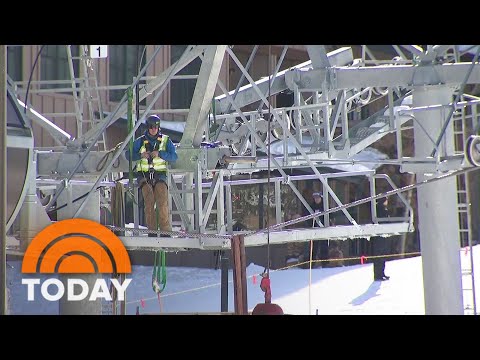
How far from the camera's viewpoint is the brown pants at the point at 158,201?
41.5ft

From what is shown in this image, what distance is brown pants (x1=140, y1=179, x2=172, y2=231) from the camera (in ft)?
41.5

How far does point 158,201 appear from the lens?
41.6 feet

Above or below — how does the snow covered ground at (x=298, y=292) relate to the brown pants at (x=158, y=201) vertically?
below

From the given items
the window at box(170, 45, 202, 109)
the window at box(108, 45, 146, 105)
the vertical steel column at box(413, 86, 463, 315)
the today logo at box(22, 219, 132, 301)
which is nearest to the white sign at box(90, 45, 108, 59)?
the today logo at box(22, 219, 132, 301)

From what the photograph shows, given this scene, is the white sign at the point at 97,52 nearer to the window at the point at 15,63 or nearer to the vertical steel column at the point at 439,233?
the vertical steel column at the point at 439,233

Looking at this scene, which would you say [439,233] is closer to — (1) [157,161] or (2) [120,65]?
(1) [157,161]

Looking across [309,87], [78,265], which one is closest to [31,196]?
[78,265]

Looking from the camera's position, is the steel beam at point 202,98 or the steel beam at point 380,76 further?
the steel beam at point 380,76

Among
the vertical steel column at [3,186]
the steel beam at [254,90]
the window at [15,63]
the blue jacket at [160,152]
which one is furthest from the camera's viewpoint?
the window at [15,63]

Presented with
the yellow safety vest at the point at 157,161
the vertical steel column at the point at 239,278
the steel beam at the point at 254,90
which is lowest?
the vertical steel column at the point at 239,278

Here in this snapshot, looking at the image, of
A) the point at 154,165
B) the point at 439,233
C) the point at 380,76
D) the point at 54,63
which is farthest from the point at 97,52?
the point at 54,63

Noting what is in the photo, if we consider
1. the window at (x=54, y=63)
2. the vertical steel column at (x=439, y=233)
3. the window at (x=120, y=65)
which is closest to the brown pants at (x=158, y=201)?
the vertical steel column at (x=439, y=233)
